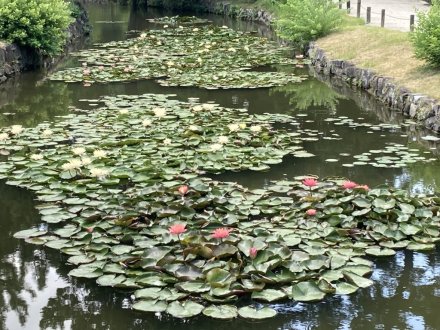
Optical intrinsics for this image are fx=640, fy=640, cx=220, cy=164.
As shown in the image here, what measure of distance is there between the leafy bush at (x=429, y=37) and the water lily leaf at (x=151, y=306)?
8.73m

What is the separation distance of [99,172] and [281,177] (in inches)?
85.1

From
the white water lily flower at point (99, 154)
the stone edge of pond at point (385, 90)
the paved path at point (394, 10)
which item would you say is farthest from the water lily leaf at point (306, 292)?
the paved path at point (394, 10)

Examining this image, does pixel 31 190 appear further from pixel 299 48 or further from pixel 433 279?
pixel 299 48

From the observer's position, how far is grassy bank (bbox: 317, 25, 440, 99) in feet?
38.4

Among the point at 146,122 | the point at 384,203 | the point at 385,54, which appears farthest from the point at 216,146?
the point at 385,54

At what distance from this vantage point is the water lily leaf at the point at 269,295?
4.79 m

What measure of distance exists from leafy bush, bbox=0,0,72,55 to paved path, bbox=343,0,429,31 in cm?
1031

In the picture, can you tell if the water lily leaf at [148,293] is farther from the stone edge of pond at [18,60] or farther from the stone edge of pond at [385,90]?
the stone edge of pond at [18,60]

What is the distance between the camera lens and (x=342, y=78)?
1488 centimetres

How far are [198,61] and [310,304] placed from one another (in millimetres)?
12247

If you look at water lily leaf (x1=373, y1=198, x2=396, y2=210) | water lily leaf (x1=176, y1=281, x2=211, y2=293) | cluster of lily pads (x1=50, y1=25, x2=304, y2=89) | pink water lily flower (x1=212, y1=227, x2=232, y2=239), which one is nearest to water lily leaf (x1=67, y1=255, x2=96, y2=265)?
water lily leaf (x1=176, y1=281, x2=211, y2=293)

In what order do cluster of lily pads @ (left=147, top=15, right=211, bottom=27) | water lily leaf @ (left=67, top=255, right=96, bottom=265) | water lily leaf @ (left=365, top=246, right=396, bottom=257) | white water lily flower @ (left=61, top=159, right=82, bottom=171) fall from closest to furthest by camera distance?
water lily leaf @ (left=67, top=255, right=96, bottom=265), water lily leaf @ (left=365, top=246, right=396, bottom=257), white water lily flower @ (left=61, top=159, right=82, bottom=171), cluster of lily pads @ (left=147, top=15, right=211, bottom=27)

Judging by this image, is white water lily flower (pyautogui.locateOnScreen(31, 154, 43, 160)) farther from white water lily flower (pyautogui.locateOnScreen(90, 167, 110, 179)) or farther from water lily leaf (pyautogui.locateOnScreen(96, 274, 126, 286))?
water lily leaf (pyautogui.locateOnScreen(96, 274, 126, 286))

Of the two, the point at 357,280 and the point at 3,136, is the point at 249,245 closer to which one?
the point at 357,280
